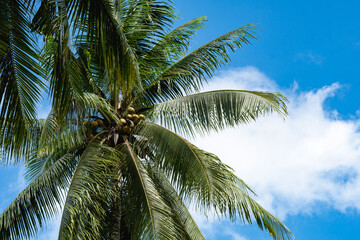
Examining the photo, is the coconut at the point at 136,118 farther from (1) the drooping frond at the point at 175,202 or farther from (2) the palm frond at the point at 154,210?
(1) the drooping frond at the point at 175,202

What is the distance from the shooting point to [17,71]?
5.39 m

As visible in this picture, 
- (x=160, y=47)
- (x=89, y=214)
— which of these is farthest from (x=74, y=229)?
(x=160, y=47)

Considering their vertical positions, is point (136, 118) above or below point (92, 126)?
above

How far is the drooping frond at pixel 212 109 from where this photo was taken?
31.0 ft

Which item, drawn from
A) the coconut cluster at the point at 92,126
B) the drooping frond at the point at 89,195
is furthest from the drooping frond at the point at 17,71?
the coconut cluster at the point at 92,126

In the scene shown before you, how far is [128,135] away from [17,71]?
14.2 feet

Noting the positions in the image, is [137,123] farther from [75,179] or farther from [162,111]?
[75,179]

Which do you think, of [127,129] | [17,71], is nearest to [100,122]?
[127,129]

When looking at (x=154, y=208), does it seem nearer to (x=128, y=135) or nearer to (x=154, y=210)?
(x=154, y=210)

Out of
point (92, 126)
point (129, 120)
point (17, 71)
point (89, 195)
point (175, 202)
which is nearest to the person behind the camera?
point (17, 71)

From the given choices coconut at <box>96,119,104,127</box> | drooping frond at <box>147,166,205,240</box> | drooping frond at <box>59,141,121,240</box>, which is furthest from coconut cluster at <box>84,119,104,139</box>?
drooping frond at <box>147,166,205,240</box>

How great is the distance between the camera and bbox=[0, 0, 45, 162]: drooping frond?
17.2ft

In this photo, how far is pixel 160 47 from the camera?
35.0 feet

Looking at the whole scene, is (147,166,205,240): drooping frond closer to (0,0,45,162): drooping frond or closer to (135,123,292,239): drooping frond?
(135,123,292,239): drooping frond
